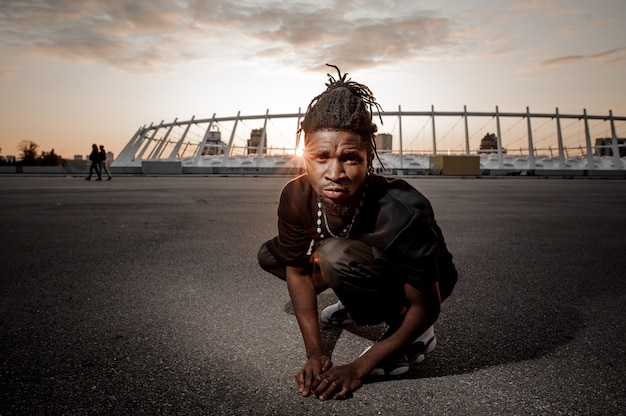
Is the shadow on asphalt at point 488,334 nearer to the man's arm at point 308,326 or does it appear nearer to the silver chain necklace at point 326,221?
A: the man's arm at point 308,326

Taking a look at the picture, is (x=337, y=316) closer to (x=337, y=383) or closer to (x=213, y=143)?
(x=337, y=383)

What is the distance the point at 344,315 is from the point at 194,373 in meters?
0.90

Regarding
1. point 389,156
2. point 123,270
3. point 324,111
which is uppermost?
point 389,156

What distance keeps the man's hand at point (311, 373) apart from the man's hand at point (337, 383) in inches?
0.8

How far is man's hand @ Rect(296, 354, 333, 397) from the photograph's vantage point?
5.35 feet

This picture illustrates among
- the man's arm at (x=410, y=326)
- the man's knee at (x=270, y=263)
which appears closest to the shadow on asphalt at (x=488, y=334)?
the man's arm at (x=410, y=326)

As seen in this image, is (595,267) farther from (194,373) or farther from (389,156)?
(389,156)

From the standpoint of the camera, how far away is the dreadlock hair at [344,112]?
1.66m

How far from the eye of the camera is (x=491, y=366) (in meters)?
1.87

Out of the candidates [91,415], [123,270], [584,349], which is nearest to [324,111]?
[91,415]

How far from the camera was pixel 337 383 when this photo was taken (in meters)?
1.61

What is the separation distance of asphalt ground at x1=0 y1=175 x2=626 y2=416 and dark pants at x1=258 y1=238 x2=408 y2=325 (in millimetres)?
254

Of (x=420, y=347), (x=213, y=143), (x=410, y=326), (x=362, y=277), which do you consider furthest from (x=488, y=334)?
(x=213, y=143)

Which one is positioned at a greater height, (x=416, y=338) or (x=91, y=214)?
(x=91, y=214)
